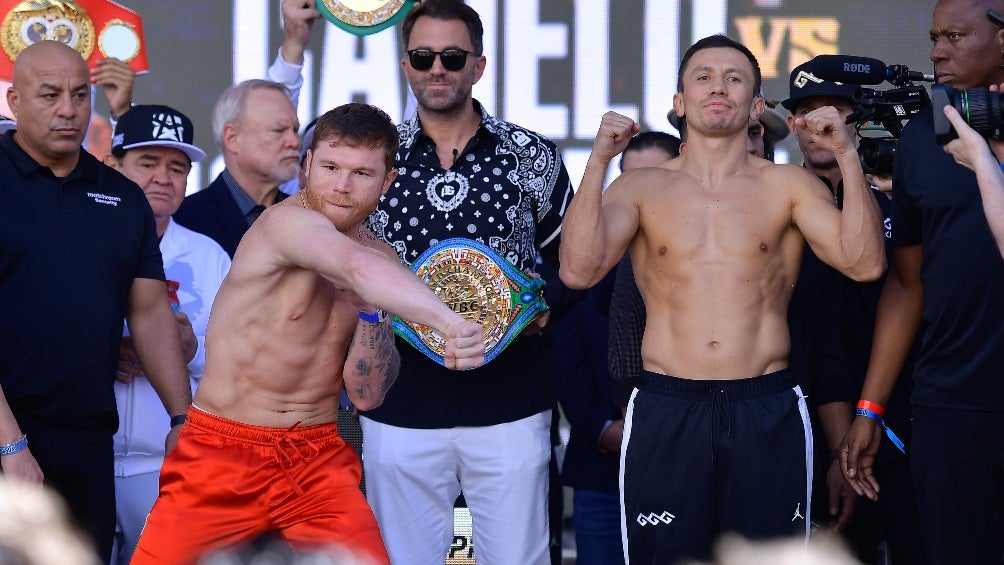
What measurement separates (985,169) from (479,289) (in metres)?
1.63

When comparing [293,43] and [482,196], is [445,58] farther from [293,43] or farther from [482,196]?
[293,43]

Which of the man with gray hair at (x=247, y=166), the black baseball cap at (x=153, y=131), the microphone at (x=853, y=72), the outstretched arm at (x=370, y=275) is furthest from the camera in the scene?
the man with gray hair at (x=247, y=166)

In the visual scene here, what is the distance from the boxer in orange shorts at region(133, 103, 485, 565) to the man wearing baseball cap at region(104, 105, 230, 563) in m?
0.71

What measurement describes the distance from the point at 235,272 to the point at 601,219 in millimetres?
1039

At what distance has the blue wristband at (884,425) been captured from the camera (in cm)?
394

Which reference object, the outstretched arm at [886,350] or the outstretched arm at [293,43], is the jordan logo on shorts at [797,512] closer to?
the outstretched arm at [886,350]

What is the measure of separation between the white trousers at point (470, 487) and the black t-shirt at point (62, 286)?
0.90 meters

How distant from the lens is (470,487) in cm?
430

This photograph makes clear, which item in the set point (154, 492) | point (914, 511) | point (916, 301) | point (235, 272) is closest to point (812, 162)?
point (916, 301)

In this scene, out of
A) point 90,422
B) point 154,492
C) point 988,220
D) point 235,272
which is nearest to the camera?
point 988,220

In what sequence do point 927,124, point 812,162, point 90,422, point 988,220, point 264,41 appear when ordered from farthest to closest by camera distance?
point 264,41
point 812,162
point 90,422
point 927,124
point 988,220

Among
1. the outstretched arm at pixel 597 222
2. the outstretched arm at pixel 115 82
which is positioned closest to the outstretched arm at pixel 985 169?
the outstretched arm at pixel 597 222

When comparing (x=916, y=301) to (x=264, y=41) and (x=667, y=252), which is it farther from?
(x=264, y=41)

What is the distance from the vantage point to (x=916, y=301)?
389cm
